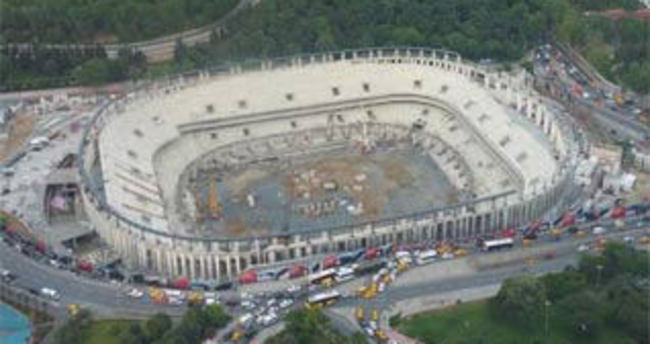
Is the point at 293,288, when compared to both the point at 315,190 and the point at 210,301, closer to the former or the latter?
the point at 210,301

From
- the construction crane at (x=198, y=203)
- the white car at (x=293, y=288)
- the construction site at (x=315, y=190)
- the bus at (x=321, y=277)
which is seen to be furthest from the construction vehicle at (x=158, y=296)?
the construction crane at (x=198, y=203)

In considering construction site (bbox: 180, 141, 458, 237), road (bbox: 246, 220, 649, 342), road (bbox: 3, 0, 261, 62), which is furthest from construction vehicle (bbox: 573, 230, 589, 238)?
road (bbox: 3, 0, 261, 62)

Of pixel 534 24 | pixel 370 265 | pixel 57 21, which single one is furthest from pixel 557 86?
pixel 57 21

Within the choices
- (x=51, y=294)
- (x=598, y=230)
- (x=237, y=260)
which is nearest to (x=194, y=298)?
(x=237, y=260)

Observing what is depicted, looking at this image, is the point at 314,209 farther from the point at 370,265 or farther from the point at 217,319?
the point at 217,319

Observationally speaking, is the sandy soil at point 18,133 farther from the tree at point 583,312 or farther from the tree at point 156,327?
the tree at point 583,312

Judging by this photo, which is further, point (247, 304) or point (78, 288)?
point (78, 288)
